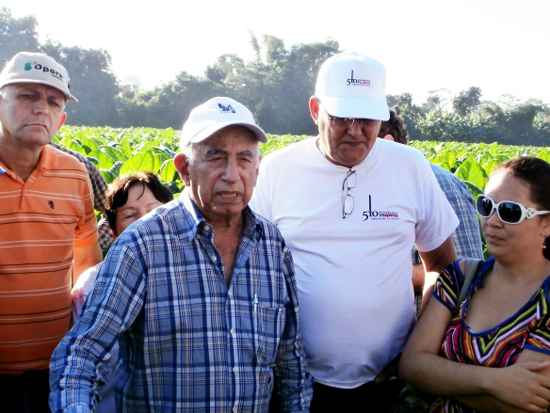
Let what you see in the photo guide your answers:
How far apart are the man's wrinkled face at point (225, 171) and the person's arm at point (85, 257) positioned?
133 cm

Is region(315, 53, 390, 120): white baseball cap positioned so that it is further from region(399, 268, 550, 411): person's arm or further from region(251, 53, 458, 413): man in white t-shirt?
region(399, 268, 550, 411): person's arm

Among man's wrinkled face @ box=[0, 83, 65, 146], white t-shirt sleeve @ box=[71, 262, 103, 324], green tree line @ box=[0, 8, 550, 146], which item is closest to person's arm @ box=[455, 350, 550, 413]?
white t-shirt sleeve @ box=[71, 262, 103, 324]

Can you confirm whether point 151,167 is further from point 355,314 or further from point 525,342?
point 525,342

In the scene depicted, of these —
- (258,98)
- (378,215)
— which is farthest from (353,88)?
(258,98)

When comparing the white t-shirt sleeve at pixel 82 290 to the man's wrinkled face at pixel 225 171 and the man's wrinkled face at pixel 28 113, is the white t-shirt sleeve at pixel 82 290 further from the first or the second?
the man's wrinkled face at pixel 225 171

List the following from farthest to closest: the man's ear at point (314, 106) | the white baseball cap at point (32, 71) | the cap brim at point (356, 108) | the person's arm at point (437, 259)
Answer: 1. the person's arm at point (437, 259)
2. the man's ear at point (314, 106)
3. the white baseball cap at point (32, 71)
4. the cap brim at point (356, 108)

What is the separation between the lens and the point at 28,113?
113 inches

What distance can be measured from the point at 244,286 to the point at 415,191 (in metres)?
1.12

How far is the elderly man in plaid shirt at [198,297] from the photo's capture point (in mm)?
2080

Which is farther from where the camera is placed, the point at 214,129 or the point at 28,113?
the point at 28,113

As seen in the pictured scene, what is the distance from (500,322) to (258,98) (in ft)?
233

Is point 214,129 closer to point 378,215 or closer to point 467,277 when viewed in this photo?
point 378,215

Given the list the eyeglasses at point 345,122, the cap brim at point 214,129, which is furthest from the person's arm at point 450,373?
the cap brim at point 214,129

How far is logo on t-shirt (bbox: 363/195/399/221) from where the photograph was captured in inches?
112
